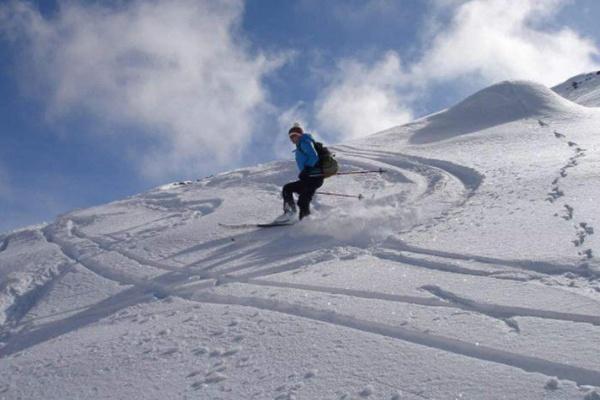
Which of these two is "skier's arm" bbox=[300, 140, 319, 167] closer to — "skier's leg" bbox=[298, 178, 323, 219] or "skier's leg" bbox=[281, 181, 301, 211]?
"skier's leg" bbox=[298, 178, 323, 219]

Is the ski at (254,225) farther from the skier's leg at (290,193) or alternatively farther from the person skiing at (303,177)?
the skier's leg at (290,193)

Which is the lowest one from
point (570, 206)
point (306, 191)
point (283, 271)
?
point (283, 271)

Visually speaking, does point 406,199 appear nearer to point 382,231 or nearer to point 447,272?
point 382,231

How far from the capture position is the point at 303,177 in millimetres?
10602

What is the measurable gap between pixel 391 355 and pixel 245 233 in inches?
241

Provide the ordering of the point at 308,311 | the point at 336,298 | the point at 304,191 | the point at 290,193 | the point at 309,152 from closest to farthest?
the point at 308,311 < the point at 336,298 < the point at 309,152 < the point at 304,191 < the point at 290,193

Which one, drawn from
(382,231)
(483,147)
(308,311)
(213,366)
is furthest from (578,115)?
(213,366)

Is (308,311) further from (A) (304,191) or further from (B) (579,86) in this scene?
(B) (579,86)

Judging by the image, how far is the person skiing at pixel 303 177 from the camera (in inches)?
411

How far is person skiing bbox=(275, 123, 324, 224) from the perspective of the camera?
1045cm

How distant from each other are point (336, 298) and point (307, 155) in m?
5.07

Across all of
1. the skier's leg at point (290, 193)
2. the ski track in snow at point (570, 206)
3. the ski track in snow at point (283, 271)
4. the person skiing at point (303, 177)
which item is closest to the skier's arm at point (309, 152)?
the person skiing at point (303, 177)

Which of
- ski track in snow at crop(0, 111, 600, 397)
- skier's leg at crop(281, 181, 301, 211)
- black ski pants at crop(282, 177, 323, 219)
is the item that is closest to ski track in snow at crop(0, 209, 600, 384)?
ski track in snow at crop(0, 111, 600, 397)

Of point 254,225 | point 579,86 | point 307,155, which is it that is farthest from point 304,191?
point 579,86
